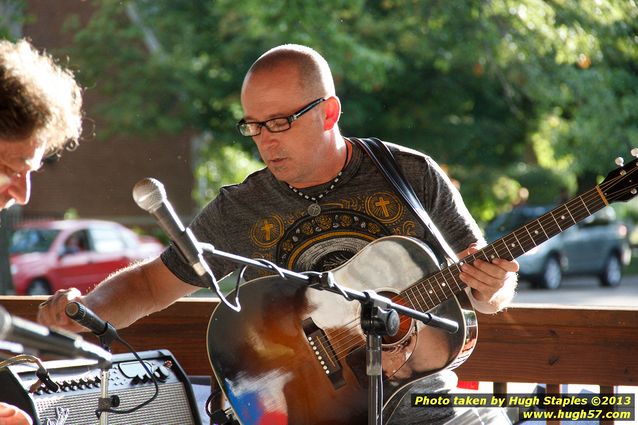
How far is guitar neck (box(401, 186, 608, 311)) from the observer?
8.39ft

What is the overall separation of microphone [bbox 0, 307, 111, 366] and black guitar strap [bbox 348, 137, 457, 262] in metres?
1.34

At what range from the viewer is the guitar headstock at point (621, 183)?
255 cm

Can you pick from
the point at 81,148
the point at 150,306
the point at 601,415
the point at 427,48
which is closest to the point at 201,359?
the point at 150,306

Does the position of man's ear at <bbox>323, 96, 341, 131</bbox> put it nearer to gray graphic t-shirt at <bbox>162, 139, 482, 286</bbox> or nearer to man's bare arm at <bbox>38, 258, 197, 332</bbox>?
gray graphic t-shirt at <bbox>162, 139, 482, 286</bbox>

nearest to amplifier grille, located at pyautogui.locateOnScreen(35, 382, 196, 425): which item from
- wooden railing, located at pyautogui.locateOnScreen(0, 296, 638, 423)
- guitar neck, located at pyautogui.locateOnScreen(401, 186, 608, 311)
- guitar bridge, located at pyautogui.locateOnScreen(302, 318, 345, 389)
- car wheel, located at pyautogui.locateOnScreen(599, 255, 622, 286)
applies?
guitar bridge, located at pyautogui.locateOnScreen(302, 318, 345, 389)

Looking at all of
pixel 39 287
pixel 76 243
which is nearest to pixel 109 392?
pixel 39 287

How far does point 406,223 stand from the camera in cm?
283

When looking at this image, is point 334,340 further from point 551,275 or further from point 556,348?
point 551,275

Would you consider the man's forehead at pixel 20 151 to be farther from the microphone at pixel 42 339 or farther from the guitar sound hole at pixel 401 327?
the guitar sound hole at pixel 401 327

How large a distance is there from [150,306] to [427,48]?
27.4 ft

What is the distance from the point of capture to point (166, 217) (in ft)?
6.16

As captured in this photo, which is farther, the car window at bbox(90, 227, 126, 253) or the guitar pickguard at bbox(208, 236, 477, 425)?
the car window at bbox(90, 227, 126, 253)

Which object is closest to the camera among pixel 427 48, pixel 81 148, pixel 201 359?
pixel 201 359

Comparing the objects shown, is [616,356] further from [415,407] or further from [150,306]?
[150,306]
